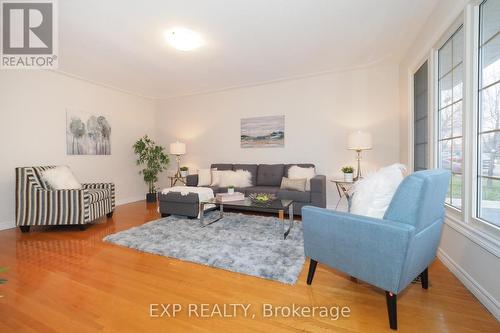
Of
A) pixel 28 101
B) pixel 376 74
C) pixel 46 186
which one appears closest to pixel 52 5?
pixel 28 101

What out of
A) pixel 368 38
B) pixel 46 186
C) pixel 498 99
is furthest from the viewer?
pixel 46 186

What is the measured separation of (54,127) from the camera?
4113mm

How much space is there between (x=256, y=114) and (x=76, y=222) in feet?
11.8

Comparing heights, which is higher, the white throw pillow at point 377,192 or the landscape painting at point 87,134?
the landscape painting at point 87,134

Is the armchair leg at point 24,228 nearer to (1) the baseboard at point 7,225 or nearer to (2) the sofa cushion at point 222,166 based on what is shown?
(1) the baseboard at point 7,225

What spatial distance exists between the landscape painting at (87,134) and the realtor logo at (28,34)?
993mm

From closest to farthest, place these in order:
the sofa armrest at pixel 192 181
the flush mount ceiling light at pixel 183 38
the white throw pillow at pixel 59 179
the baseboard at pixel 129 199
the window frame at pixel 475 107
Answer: the window frame at pixel 475 107 → the flush mount ceiling light at pixel 183 38 → the white throw pillow at pixel 59 179 → the sofa armrest at pixel 192 181 → the baseboard at pixel 129 199

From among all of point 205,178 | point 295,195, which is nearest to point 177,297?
point 295,195

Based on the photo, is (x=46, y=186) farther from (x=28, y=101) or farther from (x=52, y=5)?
(x=52, y=5)

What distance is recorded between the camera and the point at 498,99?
1.64 meters

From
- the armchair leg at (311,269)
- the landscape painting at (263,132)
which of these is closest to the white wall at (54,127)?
the landscape painting at (263,132)

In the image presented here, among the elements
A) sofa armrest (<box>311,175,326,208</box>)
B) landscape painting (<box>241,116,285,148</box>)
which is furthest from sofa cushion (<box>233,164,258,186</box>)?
sofa armrest (<box>311,175,326,208</box>)

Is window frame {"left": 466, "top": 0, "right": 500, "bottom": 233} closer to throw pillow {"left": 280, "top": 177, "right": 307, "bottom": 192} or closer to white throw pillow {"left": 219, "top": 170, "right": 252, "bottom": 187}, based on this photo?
throw pillow {"left": 280, "top": 177, "right": 307, "bottom": 192}

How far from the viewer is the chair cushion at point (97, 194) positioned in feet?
11.6
